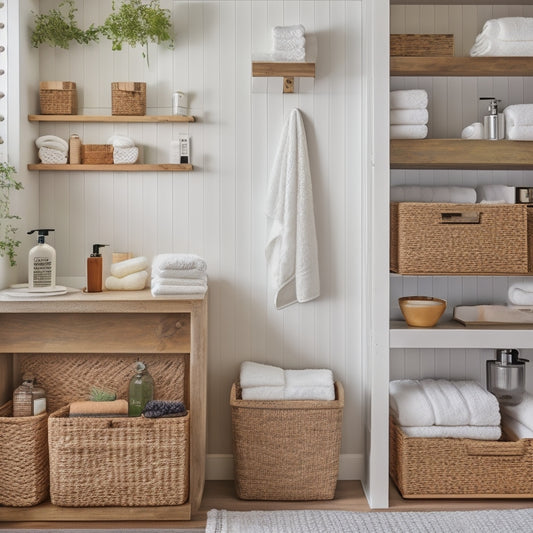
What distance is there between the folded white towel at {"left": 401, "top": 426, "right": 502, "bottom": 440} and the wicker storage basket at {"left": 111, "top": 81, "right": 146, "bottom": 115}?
180 cm

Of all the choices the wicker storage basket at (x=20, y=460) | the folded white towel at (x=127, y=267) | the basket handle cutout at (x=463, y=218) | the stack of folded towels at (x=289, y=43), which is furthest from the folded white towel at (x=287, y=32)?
the wicker storage basket at (x=20, y=460)

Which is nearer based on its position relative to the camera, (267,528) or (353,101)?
(267,528)

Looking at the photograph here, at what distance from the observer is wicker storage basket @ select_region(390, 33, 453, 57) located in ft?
8.15

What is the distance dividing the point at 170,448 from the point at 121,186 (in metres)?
1.17

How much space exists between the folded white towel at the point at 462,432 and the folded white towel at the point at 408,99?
130cm

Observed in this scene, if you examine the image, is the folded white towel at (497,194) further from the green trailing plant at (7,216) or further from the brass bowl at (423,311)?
the green trailing plant at (7,216)

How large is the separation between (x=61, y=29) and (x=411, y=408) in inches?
85.4

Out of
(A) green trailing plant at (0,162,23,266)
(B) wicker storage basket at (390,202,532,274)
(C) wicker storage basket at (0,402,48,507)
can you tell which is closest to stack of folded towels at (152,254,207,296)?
(A) green trailing plant at (0,162,23,266)

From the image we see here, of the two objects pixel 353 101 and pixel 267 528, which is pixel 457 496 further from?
pixel 353 101

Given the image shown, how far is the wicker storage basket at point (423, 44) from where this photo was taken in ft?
8.15

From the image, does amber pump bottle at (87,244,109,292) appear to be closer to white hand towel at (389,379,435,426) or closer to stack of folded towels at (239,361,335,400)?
stack of folded towels at (239,361,335,400)

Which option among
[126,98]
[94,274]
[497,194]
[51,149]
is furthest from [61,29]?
[497,194]

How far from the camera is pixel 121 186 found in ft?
8.88

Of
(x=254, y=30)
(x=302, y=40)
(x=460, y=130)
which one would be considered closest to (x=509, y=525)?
(x=460, y=130)
